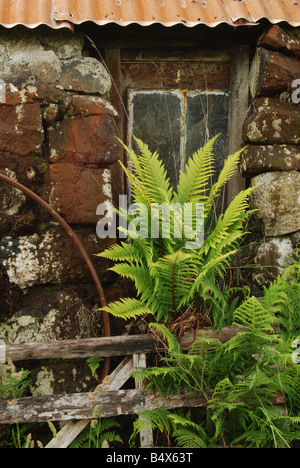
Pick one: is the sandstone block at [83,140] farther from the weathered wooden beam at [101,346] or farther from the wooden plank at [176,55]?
the weathered wooden beam at [101,346]

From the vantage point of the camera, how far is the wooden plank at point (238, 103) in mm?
3805

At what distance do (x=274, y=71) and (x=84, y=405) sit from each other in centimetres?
268

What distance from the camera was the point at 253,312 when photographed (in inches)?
105

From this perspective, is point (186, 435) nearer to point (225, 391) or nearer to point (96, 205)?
point (225, 391)

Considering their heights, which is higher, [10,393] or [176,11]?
[176,11]

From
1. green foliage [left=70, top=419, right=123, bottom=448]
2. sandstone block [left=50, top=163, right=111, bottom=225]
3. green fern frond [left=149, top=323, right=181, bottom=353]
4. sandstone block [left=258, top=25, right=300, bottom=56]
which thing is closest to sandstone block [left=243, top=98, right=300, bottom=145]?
sandstone block [left=258, top=25, right=300, bottom=56]

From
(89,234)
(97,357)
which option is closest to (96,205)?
(89,234)

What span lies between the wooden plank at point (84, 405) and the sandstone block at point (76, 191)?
46.1 inches

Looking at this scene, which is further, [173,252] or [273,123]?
[273,123]

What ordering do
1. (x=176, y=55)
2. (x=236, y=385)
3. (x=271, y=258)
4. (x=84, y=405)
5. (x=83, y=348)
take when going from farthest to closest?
(x=176, y=55) < (x=271, y=258) < (x=83, y=348) < (x=84, y=405) < (x=236, y=385)

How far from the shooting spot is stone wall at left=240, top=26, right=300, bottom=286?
352cm

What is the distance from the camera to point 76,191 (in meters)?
3.31

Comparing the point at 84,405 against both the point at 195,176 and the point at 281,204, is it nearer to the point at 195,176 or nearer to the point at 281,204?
the point at 195,176

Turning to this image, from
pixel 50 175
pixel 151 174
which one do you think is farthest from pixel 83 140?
pixel 151 174
